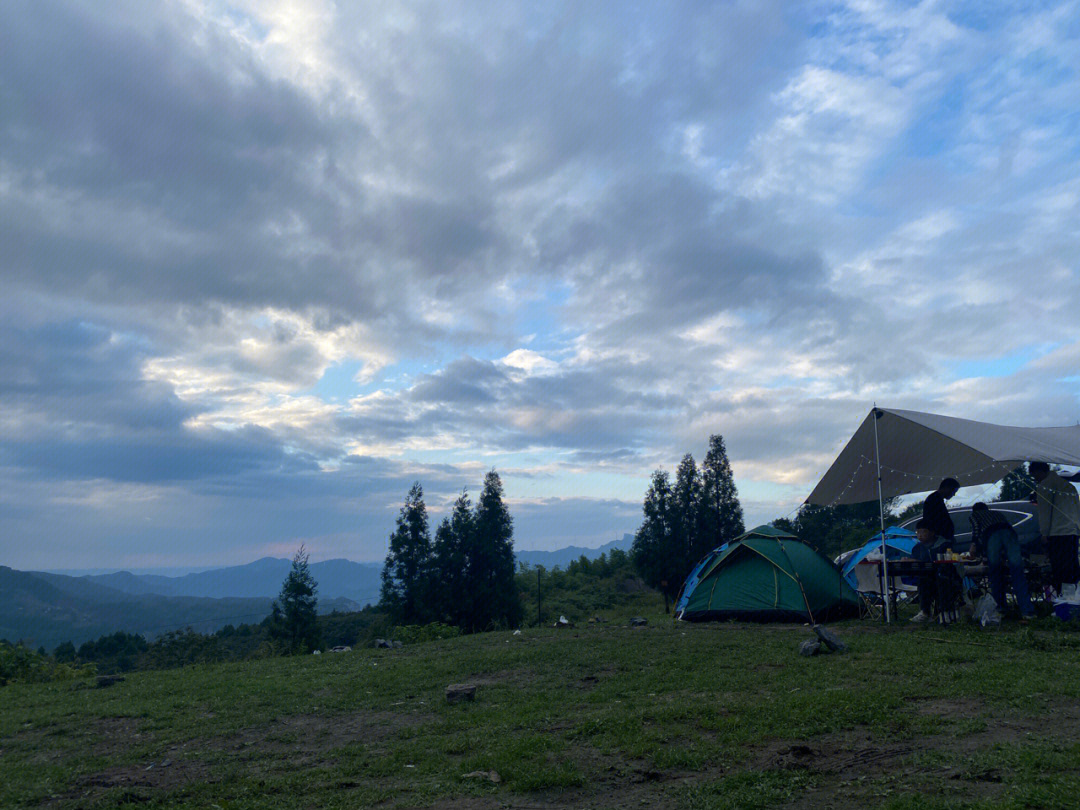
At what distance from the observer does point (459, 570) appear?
30.5 meters

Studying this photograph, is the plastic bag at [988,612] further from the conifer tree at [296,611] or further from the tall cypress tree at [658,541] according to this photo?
the conifer tree at [296,611]

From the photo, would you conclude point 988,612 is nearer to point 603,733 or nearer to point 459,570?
point 603,733

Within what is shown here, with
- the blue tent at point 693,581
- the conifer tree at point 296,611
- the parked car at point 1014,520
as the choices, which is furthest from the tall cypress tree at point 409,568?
the parked car at point 1014,520

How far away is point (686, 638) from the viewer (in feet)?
43.2

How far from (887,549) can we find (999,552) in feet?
17.7

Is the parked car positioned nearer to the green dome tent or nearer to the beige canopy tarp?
the beige canopy tarp

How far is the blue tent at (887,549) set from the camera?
17.3m

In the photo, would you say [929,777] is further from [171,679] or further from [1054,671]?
[171,679]

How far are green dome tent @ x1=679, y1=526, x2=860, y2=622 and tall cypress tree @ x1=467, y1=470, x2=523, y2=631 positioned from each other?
46.7 feet

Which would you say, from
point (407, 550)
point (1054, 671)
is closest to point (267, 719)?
point (1054, 671)

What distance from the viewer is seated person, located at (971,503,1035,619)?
40.6 feet

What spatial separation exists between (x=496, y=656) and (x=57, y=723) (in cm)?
620

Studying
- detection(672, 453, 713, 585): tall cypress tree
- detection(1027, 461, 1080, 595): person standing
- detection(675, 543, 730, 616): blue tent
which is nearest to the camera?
detection(1027, 461, 1080, 595): person standing

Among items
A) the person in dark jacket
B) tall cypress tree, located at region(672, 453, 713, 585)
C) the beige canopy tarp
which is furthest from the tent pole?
tall cypress tree, located at region(672, 453, 713, 585)
